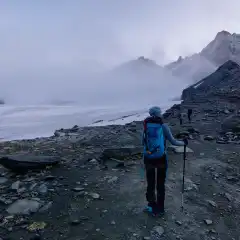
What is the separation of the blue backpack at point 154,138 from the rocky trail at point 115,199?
1.32m

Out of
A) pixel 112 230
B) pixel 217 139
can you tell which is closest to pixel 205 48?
pixel 217 139

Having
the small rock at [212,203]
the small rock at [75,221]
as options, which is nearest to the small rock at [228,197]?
the small rock at [212,203]

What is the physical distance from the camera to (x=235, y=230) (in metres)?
5.31

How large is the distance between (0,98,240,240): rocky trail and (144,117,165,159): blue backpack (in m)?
1.32

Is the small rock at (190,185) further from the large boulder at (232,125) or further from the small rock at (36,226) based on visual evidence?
the large boulder at (232,125)

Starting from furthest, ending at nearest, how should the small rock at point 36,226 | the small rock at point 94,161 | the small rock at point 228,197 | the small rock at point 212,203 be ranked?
the small rock at point 94,161 < the small rock at point 228,197 < the small rock at point 212,203 < the small rock at point 36,226

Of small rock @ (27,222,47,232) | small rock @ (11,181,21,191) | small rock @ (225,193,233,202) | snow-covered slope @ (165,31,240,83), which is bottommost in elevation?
small rock @ (225,193,233,202)

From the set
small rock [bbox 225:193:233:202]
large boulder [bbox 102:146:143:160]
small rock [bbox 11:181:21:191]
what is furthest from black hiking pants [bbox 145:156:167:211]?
Answer: large boulder [bbox 102:146:143:160]

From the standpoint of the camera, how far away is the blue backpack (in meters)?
5.15

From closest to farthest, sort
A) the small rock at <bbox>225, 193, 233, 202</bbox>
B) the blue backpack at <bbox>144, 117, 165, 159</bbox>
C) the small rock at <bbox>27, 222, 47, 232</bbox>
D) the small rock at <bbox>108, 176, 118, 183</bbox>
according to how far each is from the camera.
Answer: the small rock at <bbox>27, 222, 47, 232</bbox>
the blue backpack at <bbox>144, 117, 165, 159</bbox>
the small rock at <bbox>225, 193, 233, 202</bbox>
the small rock at <bbox>108, 176, 118, 183</bbox>

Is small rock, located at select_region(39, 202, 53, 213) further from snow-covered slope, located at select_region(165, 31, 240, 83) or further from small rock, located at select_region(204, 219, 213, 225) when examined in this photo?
snow-covered slope, located at select_region(165, 31, 240, 83)

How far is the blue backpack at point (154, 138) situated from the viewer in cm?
515

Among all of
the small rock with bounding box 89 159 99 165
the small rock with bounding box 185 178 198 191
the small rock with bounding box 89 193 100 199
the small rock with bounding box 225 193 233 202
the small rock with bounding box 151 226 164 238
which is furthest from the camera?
the small rock with bounding box 89 159 99 165

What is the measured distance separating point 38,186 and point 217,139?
8634 millimetres
